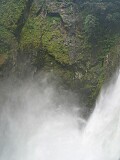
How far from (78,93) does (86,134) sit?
6.51 ft

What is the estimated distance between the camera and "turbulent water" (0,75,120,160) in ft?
52.1

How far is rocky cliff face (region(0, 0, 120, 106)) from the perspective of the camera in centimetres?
1741

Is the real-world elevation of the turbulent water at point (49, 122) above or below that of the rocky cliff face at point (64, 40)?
below

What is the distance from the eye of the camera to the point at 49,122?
17.2 metres

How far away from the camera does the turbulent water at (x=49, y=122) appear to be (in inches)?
625

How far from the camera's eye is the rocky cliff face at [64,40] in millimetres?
17406

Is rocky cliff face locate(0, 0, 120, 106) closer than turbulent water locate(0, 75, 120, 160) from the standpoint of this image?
No

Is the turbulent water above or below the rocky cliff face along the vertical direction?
below

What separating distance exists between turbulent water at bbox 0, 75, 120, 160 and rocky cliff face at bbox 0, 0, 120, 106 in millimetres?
711

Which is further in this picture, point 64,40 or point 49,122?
point 64,40

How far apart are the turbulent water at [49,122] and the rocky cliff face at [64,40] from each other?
0.71 metres

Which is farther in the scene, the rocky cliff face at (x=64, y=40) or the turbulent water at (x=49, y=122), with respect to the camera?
the rocky cliff face at (x=64, y=40)

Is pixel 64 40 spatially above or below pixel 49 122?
above

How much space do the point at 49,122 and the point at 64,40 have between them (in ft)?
13.0
